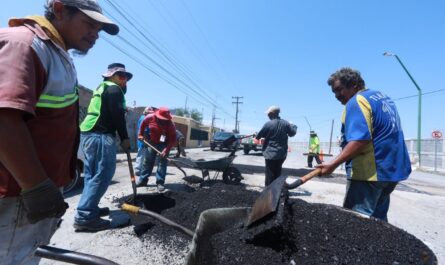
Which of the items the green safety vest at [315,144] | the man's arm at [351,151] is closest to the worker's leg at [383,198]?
the man's arm at [351,151]

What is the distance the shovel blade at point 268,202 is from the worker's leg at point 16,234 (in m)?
1.33

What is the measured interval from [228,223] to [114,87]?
243 centimetres

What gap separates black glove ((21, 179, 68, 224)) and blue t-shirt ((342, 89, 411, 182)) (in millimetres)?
2305

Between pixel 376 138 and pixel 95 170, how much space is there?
3207mm

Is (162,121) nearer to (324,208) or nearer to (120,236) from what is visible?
(120,236)

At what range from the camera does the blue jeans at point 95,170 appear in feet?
11.3

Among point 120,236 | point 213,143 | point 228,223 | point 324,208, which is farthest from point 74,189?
point 213,143

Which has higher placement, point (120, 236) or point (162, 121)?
point (162, 121)

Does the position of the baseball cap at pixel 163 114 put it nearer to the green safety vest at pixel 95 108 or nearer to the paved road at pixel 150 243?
the paved road at pixel 150 243

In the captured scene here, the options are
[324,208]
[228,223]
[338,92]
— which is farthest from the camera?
[338,92]

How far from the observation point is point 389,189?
8.51 feet

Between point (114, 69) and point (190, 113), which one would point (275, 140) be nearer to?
point (114, 69)

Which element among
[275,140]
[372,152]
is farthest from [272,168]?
[372,152]

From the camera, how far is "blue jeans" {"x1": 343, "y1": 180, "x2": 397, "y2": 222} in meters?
2.54
